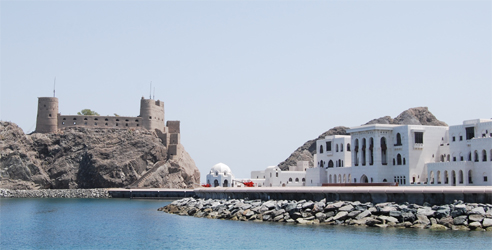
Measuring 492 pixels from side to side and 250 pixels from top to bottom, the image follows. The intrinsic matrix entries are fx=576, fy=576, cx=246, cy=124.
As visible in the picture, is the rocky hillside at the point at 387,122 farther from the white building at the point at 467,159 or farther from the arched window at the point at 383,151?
the white building at the point at 467,159

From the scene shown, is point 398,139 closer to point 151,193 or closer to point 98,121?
point 151,193

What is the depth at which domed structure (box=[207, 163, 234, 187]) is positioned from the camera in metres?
111

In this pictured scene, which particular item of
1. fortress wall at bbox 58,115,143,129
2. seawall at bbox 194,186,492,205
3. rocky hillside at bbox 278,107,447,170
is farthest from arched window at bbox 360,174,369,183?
rocky hillside at bbox 278,107,447,170

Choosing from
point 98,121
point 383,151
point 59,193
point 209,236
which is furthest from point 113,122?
point 209,236

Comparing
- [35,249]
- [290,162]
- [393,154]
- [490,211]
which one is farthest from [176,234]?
[290,162]

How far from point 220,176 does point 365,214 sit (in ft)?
226

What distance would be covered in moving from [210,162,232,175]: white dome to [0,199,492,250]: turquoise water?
182 feet

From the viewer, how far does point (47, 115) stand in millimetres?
123750

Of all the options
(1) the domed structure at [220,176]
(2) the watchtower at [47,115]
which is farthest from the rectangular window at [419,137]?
(2) the watchtower at [47,115]

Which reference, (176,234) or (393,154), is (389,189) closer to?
(176,234)

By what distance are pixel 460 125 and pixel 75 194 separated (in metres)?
76.5

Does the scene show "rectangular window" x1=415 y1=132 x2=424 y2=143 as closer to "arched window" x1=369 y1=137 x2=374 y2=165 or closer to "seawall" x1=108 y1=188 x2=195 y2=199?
"arched window" x1=369 y1=137 x2=374 y2=165

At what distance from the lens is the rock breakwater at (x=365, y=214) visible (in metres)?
40.4

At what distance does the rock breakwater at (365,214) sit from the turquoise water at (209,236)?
1.37 meters
